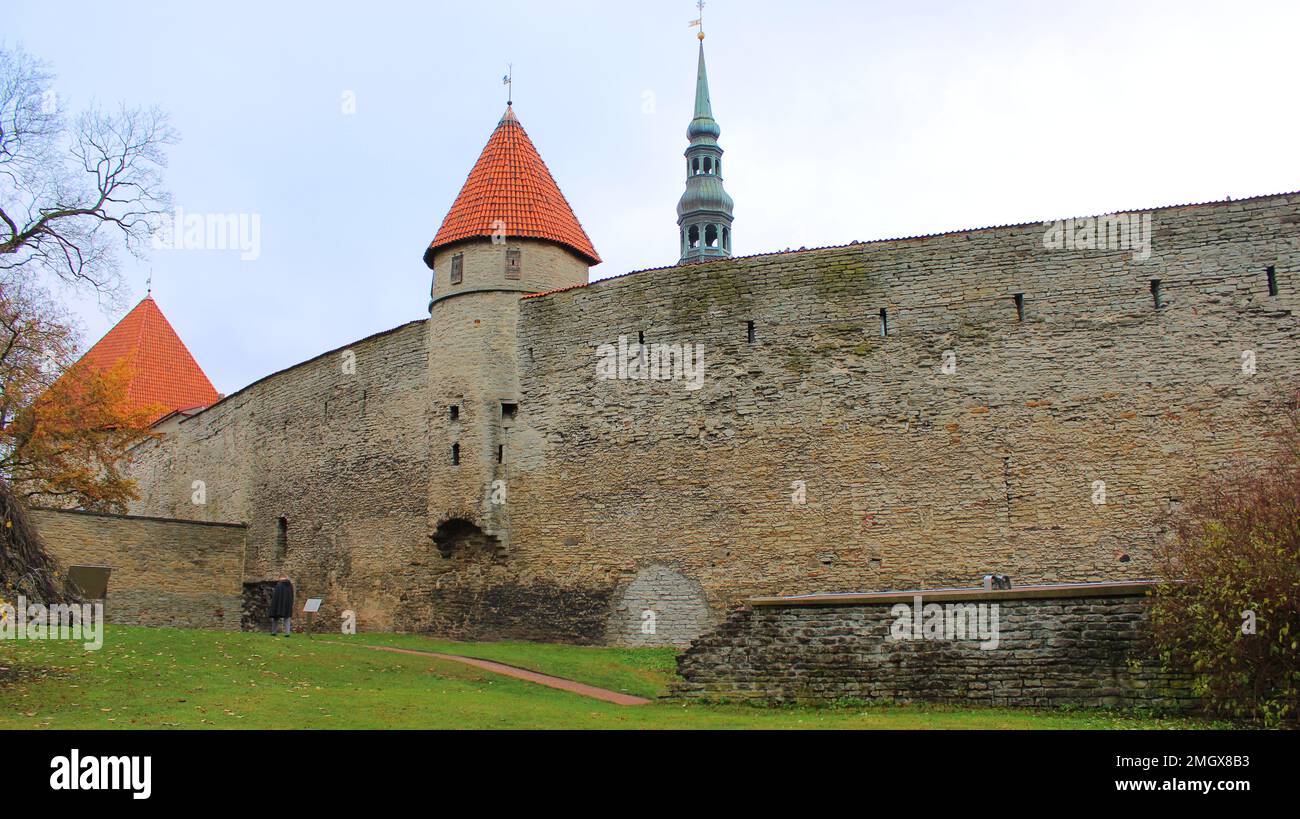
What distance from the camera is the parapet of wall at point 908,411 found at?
61.8 ft

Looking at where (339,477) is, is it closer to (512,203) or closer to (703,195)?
(512,203)

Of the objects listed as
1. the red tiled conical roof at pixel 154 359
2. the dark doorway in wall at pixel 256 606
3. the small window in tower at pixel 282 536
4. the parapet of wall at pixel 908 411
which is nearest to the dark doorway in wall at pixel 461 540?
the parapet of wall at pixel 908 411

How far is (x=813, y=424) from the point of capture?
21.1 metres

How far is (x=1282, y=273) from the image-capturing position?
18.7 m

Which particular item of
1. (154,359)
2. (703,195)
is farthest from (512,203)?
(703,195)

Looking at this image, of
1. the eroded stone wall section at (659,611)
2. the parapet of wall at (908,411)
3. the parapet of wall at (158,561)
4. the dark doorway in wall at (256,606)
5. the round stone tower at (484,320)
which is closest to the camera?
the parapet of wall at (908,411)

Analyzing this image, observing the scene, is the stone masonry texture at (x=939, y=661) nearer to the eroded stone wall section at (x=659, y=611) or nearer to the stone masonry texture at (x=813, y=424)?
the stone masonry texture at (x=813, y=424)

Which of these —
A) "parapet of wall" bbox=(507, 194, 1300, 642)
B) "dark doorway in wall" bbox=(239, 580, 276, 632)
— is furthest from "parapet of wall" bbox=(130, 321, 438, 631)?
"parapet of wall" bbox=(507, 194, 1300, 642)

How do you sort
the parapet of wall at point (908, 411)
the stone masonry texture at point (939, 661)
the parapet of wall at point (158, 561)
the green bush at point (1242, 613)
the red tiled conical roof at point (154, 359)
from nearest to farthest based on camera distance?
the green bush at point (1242, 613)
the stone masonry texture at point (939, 661)
the parapet of wall at point (908, 411)
the parapet of wall at point (158, 561)
the red tiled conical roof at point (154, 359)

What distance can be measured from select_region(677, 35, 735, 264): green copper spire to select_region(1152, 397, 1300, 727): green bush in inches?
1976

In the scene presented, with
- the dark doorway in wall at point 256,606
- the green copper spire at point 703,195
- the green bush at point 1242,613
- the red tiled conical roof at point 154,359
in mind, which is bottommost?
the dark doorway in wall at point 256,606

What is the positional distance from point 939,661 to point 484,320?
1370 cm

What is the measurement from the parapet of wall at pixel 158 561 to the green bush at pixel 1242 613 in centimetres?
2375

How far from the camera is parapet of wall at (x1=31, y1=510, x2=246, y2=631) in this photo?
27.5m
